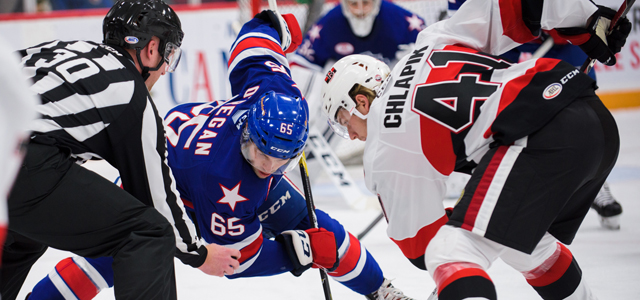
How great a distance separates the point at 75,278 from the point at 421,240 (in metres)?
1.11

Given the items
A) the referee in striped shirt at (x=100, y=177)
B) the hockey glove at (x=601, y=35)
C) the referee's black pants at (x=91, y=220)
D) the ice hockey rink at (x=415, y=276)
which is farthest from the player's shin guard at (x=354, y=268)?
the hockey glove at (x=601, y=35)

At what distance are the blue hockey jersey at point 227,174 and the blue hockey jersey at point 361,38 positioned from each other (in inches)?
77.3

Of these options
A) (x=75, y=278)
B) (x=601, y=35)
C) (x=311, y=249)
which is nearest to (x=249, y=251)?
(x=311, y=249)

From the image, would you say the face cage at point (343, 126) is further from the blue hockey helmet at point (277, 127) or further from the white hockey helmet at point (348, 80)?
the blue hockey helmet at point (277, 127)

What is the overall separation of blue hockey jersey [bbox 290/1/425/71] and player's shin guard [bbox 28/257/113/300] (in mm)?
2462

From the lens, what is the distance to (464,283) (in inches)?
48.4

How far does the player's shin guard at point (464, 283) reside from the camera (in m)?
1.21

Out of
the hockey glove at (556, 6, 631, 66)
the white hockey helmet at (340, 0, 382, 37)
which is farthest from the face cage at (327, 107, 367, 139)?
the white hockey helmet at (340, 0, 382, 37)

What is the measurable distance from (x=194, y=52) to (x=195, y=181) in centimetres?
390

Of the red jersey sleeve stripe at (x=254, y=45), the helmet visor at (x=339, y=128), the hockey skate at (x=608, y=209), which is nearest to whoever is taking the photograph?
Answer: the helmet visor at (x=339, y=128)

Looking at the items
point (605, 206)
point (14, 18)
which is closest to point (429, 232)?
point (605, 206)

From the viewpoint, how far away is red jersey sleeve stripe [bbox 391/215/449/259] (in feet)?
4.72

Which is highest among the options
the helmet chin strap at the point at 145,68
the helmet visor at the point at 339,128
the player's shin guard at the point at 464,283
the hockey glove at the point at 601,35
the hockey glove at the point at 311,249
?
the hockey glove at the point at 601,35

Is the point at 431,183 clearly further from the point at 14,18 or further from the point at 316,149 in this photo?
the point at 14,18
